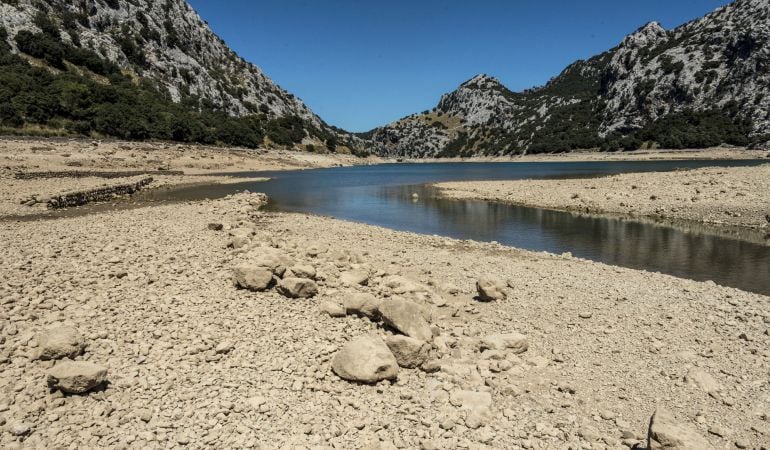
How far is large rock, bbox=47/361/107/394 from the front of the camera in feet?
21.9

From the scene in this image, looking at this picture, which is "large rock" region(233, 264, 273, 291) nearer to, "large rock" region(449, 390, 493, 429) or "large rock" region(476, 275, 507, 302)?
"large rock" region(449, 390, 493, 429)

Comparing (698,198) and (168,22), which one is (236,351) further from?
(168,22)

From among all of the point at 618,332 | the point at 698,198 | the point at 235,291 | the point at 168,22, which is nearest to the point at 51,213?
the point at 235,291

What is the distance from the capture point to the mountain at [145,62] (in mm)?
85500

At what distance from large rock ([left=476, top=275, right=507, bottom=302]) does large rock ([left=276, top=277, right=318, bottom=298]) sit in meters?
4.78

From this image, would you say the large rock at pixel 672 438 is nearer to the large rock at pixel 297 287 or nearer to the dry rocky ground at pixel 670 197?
the large rock at pixel 297 287

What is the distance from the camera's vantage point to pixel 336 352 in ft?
27.8

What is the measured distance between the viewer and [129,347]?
813cm

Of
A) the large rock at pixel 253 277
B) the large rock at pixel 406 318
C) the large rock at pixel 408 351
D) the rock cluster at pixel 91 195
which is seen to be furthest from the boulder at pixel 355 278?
the rock cluster at pixel 91 195

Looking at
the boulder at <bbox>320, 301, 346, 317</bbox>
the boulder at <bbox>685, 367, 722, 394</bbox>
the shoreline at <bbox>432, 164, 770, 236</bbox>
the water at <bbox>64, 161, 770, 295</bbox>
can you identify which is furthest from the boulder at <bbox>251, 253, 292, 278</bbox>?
the shoreline at <bbox>432, 164, 770, 236</bbox>

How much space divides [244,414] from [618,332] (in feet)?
28.3

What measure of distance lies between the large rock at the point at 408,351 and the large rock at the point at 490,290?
4236mm

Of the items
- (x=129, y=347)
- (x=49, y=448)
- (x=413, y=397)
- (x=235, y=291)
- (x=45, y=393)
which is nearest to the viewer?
(x=49, y=448)

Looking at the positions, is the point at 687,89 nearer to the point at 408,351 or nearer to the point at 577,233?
the point at 577,233
